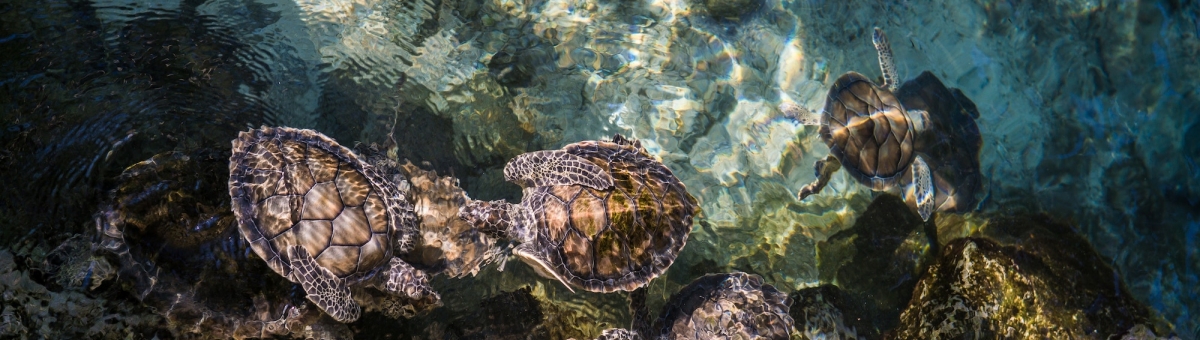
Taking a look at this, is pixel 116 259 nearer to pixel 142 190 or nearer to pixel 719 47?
pixel 142 190

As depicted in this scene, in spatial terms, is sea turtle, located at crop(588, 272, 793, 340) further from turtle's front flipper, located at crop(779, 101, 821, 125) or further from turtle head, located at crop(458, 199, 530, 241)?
turtle's front flipper, located at crop(779, 101, 821, 125)

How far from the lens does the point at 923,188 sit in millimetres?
6492

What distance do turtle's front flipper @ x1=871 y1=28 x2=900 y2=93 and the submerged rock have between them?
77.2 inches

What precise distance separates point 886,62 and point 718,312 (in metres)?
4.14

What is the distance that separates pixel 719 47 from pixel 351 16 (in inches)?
168

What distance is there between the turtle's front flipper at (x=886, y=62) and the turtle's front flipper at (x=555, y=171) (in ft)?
13.9

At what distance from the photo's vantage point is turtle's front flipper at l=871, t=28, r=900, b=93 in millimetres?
7012

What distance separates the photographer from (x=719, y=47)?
6.93m

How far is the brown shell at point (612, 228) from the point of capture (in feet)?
15.7

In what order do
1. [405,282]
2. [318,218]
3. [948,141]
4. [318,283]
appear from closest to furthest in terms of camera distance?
[318,283] → [318,218] → [405,282] → [948,141]

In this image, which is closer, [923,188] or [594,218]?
[594,218]

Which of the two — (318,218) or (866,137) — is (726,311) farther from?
(318,218)

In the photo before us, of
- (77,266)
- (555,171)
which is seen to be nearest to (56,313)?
(77,266)

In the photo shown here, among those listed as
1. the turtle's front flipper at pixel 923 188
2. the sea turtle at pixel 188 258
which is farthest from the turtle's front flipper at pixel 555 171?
the turtle's front flipper at pixel 923 188
